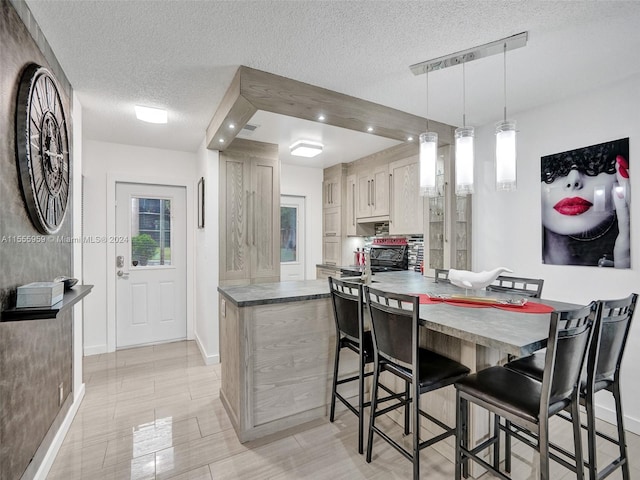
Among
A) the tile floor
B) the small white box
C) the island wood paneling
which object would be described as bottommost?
the tile floor

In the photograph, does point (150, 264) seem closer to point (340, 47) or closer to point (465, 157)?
point (340, 47)

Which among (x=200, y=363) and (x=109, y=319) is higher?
(x=109, y=319)

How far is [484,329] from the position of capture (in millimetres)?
1434

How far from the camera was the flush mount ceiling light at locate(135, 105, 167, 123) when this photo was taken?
2.84m

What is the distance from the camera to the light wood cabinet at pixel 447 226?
3307 mm

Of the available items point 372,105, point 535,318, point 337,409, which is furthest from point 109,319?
point 535,318

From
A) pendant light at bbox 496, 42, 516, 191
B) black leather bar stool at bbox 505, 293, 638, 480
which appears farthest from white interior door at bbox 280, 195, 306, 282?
black leather bar stool at bbox 505, 293, 638, 480

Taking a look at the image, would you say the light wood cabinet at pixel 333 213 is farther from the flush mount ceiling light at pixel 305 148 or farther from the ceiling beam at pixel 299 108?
the ceiling beam at pixel 299 108

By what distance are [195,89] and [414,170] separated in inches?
97.4

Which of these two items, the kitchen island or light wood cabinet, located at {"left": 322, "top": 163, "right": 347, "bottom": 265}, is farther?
light wood cabinet, located at {"left": 322, "top": 163, "right": 347, "bottom": 265}

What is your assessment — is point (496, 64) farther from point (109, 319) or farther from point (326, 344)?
point (109, 319)

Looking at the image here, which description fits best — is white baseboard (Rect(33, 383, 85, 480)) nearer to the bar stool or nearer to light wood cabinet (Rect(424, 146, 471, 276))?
the bar stool

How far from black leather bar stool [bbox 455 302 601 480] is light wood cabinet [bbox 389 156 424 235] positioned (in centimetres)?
243

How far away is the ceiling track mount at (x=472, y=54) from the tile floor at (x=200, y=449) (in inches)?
94.2
